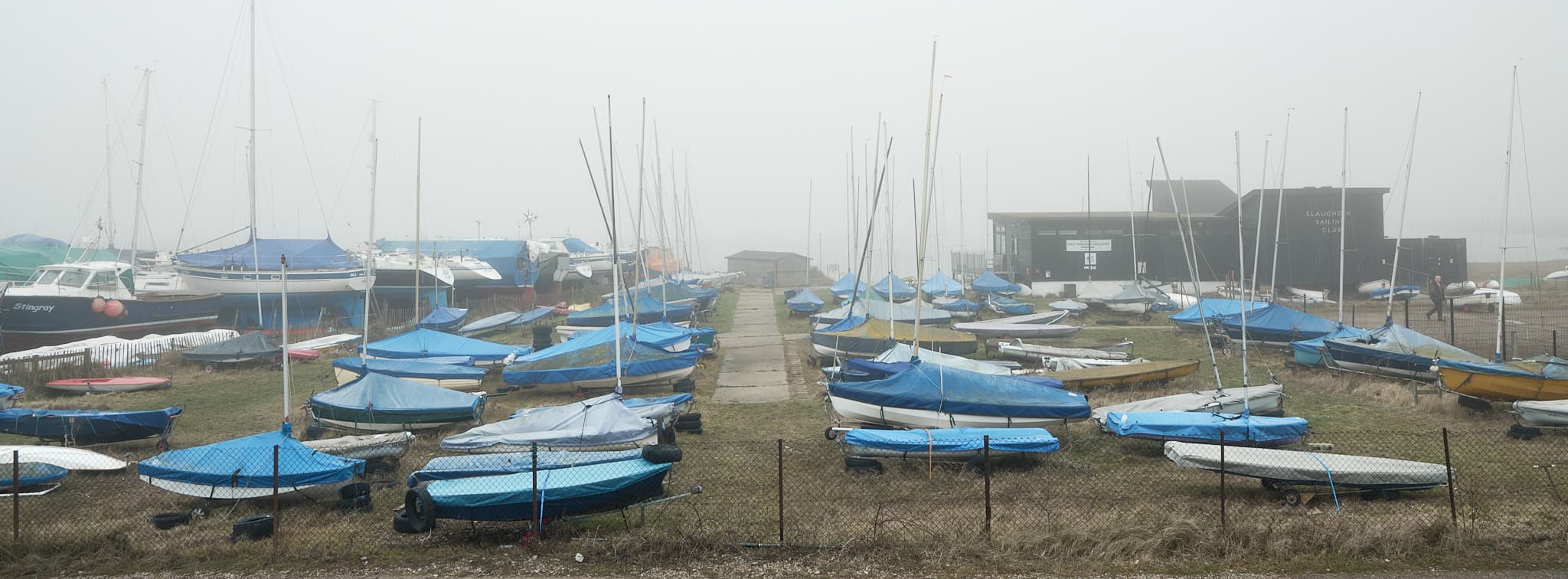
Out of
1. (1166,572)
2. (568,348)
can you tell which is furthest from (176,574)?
(568,348)

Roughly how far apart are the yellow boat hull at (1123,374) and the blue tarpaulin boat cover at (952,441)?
7.58m

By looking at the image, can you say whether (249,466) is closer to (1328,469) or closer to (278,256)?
(1328,469)

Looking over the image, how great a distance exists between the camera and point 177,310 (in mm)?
40938

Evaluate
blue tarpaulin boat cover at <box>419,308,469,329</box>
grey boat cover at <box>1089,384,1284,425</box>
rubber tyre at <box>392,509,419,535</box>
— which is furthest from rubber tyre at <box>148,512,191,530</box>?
blue tarpaulin boat cover at <box>419,308,469,329</box>

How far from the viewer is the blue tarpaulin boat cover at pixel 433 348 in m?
27.3

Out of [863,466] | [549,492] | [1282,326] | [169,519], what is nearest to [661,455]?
[549,492]

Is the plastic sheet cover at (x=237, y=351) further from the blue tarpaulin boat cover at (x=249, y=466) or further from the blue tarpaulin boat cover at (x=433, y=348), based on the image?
the blue tarpaulin boat cover at (x=249, y=466)

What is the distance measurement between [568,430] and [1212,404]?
38.5 feet

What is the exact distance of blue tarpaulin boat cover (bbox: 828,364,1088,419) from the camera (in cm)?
1691

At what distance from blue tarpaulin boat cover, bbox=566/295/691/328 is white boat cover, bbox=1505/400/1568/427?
82.3ft

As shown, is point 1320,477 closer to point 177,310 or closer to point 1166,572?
point 1166,572

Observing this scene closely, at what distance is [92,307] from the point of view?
123 feet

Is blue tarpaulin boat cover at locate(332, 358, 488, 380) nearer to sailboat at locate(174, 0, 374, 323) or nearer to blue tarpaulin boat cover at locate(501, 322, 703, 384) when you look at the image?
blue tarpaulin boat cover at locate(501, 322, 703, 384)

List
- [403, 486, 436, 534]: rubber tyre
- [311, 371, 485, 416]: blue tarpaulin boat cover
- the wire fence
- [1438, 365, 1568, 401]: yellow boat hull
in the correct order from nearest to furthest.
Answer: the wire fence < [403, 486, 436, 534]: rubber tyre < [1438, 365, 1568, 401]: yellow boat hull < [311, 371, 485, 416]: blue tarpaulin boat cover
